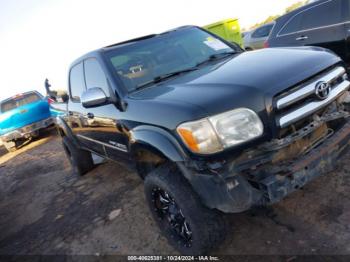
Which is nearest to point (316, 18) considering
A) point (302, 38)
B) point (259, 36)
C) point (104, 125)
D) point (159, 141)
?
point (302, 38)

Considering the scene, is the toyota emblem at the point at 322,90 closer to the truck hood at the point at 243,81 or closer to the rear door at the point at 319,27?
the truck hood at the point at 243,81

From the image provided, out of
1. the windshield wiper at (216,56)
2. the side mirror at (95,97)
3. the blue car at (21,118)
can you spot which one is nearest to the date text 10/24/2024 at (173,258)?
the side mirror at (95,97)

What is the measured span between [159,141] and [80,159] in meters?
3.37

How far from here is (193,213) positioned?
251 centimetres

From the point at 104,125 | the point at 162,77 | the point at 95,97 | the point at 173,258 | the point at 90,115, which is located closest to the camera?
the point at 173,258

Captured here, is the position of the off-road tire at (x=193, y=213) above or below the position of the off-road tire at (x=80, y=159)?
above

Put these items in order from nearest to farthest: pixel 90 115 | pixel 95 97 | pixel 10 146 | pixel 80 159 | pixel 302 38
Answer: pixel 95 97, pixel 90 115, pixel 80 159, pixel 302 38, pixel 10 146

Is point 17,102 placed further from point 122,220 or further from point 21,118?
point 122,220

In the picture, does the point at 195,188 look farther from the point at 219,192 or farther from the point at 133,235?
the point at 133,235

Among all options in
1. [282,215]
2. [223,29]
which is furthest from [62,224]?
[223,29]

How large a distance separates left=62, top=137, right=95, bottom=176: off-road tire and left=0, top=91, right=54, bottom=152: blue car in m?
5.40

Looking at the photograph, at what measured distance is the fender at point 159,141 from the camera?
2463 mm

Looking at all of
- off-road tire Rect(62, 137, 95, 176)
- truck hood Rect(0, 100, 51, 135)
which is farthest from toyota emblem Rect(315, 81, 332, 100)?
truck hood Rect(0, 100, 51, 135)

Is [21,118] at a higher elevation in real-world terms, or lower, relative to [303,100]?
lower
